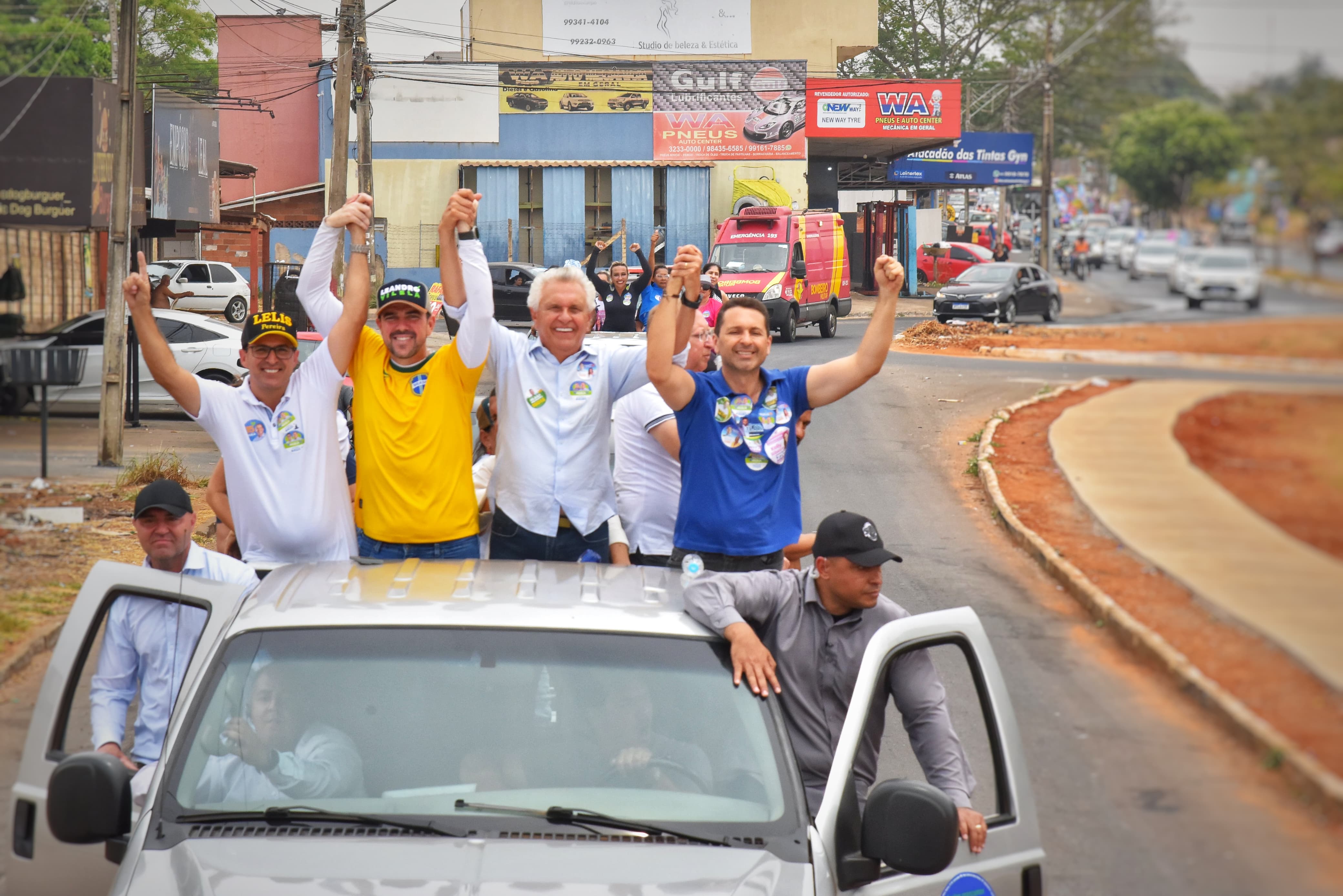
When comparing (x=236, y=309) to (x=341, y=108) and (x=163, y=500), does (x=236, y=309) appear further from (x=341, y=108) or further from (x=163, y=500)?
(x=163, y=500)

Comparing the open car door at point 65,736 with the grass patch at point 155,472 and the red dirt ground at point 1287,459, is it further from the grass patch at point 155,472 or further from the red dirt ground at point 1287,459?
the grass patch at point 155,472

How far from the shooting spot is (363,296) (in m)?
4.06

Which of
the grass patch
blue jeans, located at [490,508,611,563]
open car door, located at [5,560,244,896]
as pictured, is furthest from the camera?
the grass patch

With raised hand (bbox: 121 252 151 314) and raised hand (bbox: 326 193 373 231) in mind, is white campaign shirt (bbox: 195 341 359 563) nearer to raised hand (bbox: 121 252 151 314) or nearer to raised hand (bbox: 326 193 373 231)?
raised hand (bbox: 121 252 151 314)

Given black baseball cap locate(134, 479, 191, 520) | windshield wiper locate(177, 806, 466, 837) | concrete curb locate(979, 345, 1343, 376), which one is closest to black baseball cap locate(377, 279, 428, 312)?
black baseball cap locate(134, 479, 191, 520)

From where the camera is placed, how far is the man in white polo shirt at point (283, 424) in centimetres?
400

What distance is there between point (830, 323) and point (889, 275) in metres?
1.41

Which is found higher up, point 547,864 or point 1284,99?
point 1284,99

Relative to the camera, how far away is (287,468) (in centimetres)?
402

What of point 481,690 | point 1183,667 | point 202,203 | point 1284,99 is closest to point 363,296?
point 481,690

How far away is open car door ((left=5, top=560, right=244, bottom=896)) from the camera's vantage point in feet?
10.2

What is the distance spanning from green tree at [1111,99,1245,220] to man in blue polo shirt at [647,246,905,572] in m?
2.62

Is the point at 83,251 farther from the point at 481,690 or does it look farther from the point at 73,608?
the point at 481,690

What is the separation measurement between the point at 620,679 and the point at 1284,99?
215cm
